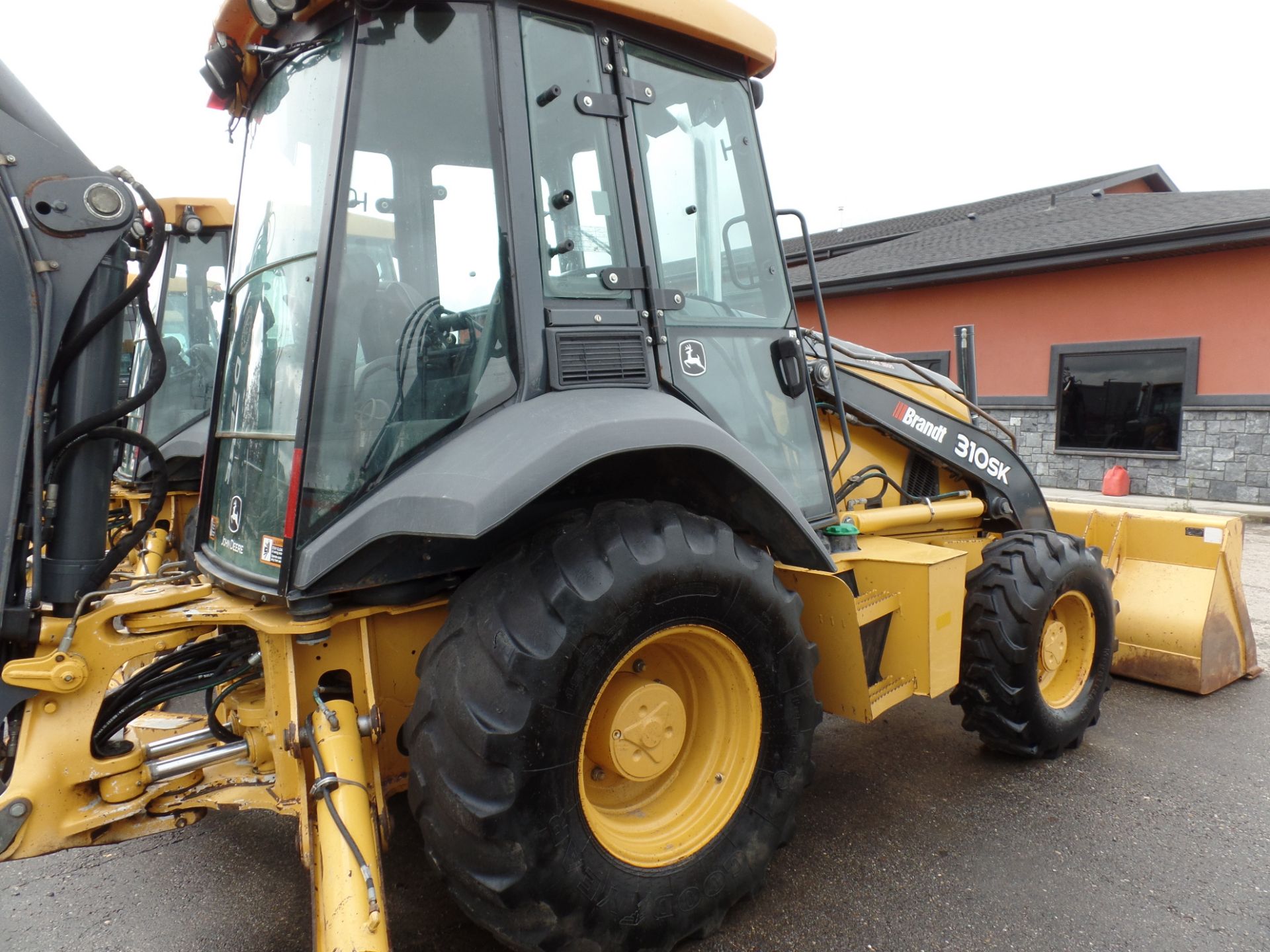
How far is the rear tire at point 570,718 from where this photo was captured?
1843 millimetres

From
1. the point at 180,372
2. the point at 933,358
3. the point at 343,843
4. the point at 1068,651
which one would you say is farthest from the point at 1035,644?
the point at 933,358

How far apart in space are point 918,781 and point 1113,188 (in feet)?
60.9

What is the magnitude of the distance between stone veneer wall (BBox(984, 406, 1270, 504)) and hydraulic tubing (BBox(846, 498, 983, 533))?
761 centimetres

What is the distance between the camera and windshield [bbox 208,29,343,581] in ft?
6.93

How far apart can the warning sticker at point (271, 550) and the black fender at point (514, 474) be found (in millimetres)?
116

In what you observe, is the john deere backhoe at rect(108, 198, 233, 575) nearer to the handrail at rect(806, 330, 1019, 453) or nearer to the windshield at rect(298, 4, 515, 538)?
the windshield at rect(298, 4, 515, 538)

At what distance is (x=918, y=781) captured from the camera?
3281 millimetres

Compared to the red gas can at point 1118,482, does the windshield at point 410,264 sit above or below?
above

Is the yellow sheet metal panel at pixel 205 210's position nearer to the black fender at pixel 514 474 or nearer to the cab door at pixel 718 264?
the cab door at pixel 718 264

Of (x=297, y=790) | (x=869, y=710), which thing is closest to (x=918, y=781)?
(x=869, y=710)

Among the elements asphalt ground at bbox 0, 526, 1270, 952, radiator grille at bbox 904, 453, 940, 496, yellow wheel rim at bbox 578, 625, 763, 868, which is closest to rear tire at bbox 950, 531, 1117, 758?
asphalt ground at bbox 0, 526, 1270, 952

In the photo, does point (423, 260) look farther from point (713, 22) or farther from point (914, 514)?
point (914, 514)

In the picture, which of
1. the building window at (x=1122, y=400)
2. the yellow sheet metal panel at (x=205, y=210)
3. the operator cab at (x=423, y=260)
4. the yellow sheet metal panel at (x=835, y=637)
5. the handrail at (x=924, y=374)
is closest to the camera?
the operator cab at (x=423, y=260)

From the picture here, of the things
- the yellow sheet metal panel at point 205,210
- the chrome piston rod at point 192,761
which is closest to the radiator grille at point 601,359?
the chrome piston rod at point 192,761
